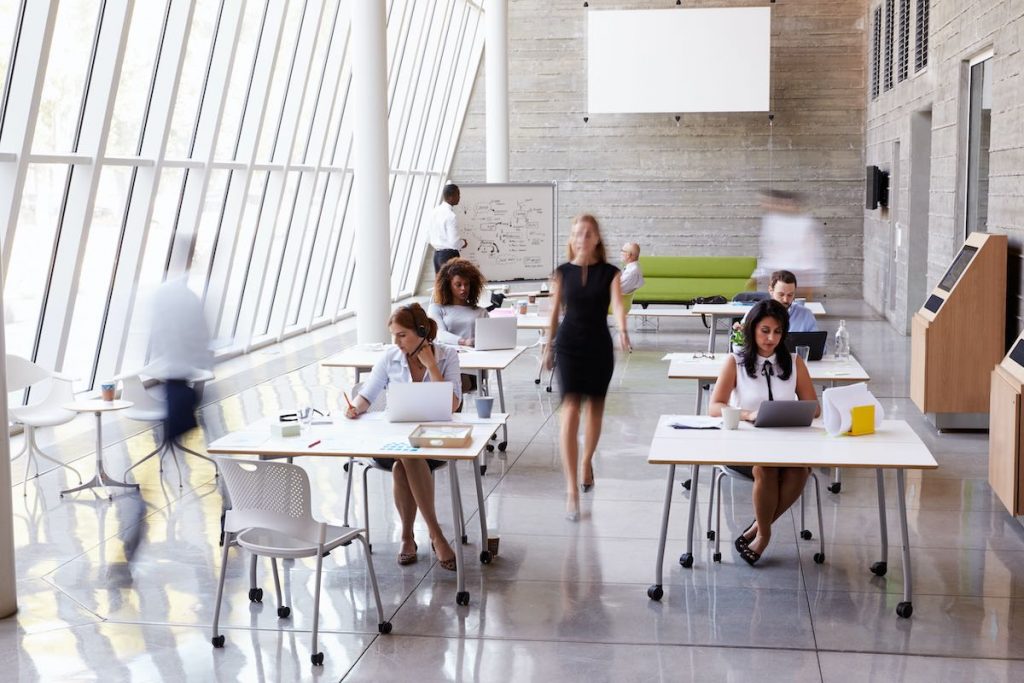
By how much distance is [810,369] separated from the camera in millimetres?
6887

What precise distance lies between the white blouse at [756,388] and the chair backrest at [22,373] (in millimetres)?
4368

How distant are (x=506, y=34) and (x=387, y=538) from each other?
12.5 metres

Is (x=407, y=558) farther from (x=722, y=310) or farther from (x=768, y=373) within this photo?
(x=722, y=310)

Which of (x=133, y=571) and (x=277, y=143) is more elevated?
(x=277, y=143)

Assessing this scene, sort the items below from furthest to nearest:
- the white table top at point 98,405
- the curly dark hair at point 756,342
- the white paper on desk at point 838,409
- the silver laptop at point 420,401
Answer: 1. the white table top at point 98,405
2. the curly dark hair at point 756,342
3. the silver laptop at point 420,401
4. the white paper on desk at point 838,409

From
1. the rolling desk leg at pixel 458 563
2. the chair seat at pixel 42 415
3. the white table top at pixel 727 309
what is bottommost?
the rolling desk leg at pixel 458 563

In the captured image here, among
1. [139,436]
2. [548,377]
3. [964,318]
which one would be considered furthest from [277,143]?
[964,318]

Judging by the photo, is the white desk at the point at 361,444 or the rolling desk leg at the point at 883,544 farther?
the rolling desk leg at the point at 883,544

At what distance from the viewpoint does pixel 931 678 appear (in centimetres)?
416

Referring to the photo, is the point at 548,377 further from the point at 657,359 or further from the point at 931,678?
the point at 931,678

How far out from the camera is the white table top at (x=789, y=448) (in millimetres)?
4629

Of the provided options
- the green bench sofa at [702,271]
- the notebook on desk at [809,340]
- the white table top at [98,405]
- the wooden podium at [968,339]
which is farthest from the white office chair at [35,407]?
the green bench sofa at [702,271]

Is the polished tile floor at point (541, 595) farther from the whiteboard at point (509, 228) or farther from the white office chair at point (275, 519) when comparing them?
the whiteboard at point (509, 228)

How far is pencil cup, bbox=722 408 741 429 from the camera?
17.0 ft
